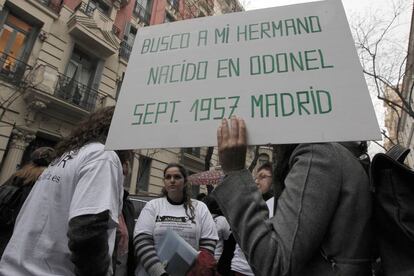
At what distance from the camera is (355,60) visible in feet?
4.48

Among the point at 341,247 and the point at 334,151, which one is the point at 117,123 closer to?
the point at 334,151

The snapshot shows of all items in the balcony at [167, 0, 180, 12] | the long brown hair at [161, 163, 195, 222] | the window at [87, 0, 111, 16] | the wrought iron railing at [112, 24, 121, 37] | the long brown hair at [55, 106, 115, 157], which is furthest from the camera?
the balcony at [167, 0, 180, 12]

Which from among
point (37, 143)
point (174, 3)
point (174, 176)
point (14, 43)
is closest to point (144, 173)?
point (37, 143)

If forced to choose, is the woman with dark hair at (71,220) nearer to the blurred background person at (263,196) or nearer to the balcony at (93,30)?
the blurred background person at (263,196)

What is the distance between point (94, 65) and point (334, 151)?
13.5m

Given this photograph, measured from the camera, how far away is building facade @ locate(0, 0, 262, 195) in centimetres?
968

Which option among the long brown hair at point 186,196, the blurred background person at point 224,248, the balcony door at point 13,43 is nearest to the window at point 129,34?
the balcony door at point 13,43

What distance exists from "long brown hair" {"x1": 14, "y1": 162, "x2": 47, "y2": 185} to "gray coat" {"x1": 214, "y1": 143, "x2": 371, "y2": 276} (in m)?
1.97

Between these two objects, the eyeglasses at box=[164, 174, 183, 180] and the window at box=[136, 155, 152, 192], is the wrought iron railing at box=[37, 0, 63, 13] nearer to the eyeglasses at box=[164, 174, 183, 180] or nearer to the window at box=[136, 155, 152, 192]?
the window at box=[136, 155, 152, 192]

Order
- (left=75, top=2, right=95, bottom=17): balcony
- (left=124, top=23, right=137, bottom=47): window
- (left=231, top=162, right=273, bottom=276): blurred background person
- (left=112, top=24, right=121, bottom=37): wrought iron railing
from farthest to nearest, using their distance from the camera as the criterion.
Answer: (left=124, top=23, right=137, bottom=47): window → (left=112, top=24, right=121, bottom=37): wrought iron railing → (left=75, top=2, right=95, bottom=17): balcony → (left=231, top=162, right=273, bottom=276): blurred background person

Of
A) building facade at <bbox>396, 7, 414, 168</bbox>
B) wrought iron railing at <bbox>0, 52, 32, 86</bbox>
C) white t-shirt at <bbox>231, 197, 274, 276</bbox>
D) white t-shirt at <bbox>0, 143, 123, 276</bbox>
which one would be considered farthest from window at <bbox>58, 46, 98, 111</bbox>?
building facade at <bbox>396, 7, 414, 168</bbox>

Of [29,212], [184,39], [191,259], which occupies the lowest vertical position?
[191,259]


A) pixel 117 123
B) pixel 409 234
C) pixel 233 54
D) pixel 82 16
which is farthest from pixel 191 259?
pixel 82 16

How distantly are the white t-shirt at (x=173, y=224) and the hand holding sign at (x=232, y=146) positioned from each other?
1822mm
